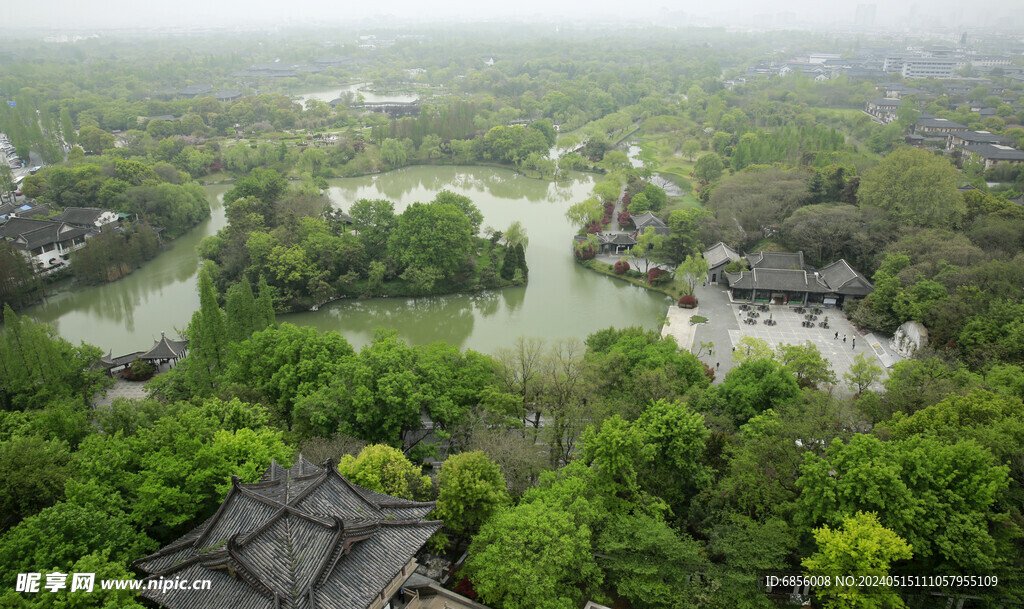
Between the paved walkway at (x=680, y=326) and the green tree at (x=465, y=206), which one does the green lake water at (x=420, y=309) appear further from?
the green tree at (x=465, y=206)

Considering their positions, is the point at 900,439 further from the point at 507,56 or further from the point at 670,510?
the point at 507,56

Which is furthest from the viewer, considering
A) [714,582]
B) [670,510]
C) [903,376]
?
[903,376]

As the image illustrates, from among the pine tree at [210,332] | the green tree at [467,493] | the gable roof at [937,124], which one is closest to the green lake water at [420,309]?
the pine tree at [210,332]

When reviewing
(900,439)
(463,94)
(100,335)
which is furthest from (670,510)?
(463,94)

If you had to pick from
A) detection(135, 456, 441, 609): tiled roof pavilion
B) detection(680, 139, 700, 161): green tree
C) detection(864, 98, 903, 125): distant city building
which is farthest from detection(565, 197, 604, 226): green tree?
detection(864, 98, 903, 125): distant city building

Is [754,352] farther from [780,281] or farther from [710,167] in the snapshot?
[710,167]

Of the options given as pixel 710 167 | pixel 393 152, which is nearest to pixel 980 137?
pixel 710 167

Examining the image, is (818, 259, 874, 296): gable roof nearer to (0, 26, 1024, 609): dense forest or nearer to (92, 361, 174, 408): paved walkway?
(0, 26, 1024, 609): dense forest

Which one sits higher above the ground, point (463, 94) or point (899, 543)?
point (463, 94)
